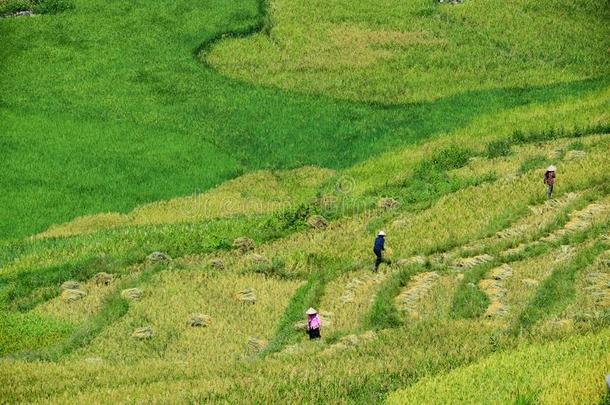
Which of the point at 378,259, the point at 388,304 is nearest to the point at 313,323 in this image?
the point at 388,304

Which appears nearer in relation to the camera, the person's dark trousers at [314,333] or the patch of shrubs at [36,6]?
the person's dark trousers at [314,333]

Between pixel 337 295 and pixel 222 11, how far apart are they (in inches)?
1255

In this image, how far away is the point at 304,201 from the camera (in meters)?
35.2

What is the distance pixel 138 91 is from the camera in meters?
47.1

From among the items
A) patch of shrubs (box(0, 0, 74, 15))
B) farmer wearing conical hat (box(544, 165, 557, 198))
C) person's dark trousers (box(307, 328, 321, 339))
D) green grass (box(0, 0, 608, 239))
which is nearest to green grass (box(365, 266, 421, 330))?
person's dark trousers (box(307, 328, 321, 339))

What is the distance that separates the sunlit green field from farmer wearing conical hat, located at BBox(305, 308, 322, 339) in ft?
1.03

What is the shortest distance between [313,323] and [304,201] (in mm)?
13196

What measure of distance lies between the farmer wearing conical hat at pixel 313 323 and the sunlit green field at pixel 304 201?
0.32 meters

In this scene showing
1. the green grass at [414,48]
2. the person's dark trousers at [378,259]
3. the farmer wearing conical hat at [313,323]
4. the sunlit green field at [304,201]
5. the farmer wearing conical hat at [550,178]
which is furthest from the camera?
the green grass at [414,48]

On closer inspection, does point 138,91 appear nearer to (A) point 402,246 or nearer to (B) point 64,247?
(B) point 64,247

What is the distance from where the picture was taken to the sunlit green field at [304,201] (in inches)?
763

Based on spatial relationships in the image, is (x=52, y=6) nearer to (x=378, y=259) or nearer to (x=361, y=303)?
(x=378, y=259)

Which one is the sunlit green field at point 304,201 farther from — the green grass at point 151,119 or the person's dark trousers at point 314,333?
the person's dark trousers at point 314,333

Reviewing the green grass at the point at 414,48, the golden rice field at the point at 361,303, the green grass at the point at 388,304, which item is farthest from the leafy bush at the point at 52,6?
the green grass at the point at 388,304
